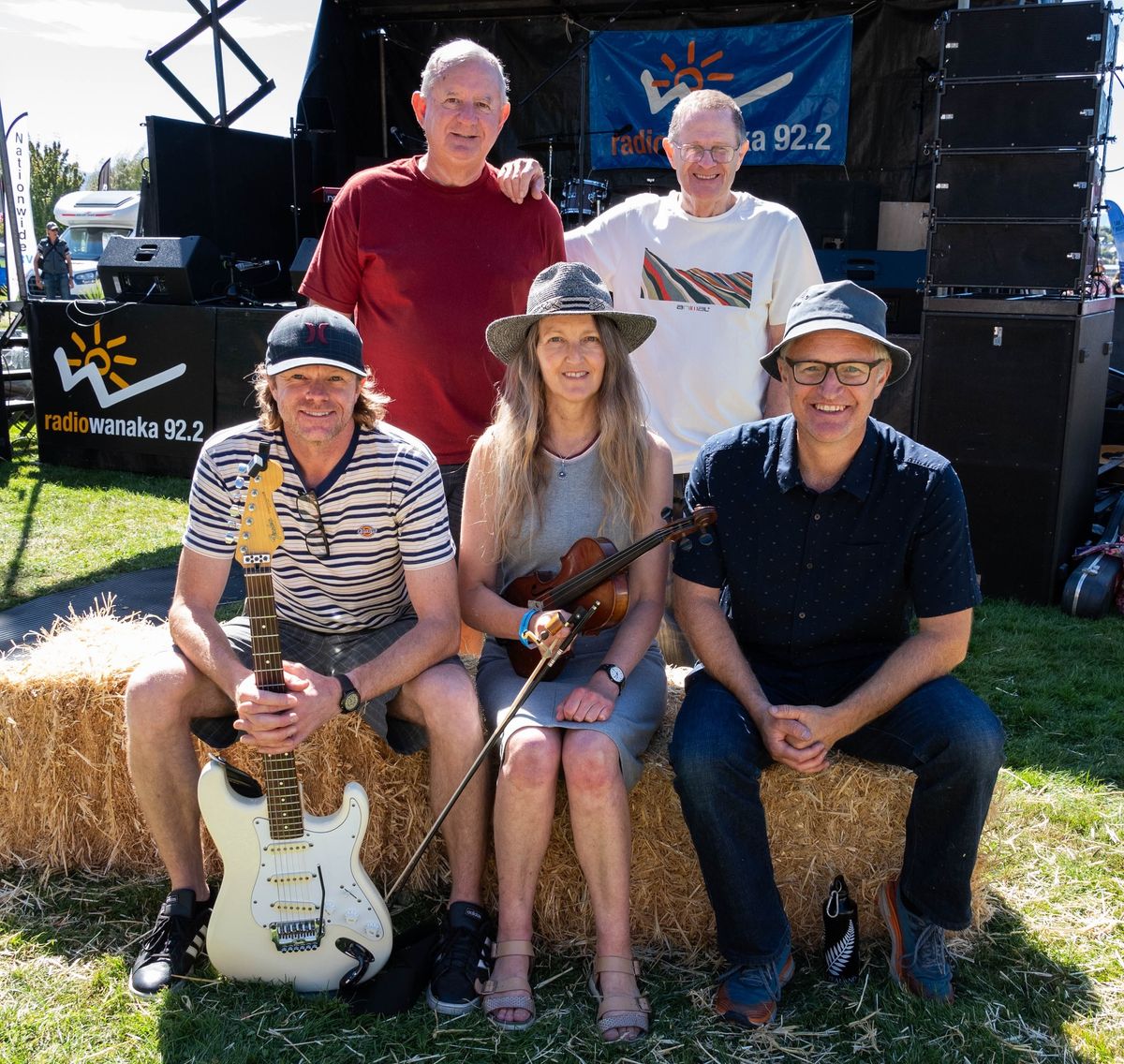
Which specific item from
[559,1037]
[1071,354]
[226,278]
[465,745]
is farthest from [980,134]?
[226,278]

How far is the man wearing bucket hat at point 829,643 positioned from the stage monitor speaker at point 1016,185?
2988 millimetres

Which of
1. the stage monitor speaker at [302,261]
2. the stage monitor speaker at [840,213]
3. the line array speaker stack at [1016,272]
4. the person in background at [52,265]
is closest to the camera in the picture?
the line array speaker stack at [1016,272]

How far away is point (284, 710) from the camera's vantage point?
7.43 feet

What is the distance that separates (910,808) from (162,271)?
620cm

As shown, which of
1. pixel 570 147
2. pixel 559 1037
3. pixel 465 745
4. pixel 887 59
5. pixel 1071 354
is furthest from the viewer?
pixel 570 147

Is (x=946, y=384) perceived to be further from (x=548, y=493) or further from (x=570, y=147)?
(x=570, y=147)

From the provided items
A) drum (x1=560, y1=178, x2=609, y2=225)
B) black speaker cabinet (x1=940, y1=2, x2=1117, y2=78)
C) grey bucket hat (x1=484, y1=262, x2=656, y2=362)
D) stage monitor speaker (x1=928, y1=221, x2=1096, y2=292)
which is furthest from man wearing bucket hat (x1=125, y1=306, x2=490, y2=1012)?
drum (x1=560, y1=178, x2=609, y2=225)

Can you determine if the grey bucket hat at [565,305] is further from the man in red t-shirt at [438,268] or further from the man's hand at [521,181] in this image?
the man's hand at [521,181]

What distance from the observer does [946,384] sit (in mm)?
5051

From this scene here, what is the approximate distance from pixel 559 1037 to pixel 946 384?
377 cm

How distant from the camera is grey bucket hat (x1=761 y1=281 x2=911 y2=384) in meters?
2.26

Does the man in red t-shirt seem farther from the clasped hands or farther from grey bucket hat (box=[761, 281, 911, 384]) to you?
the clasped hands

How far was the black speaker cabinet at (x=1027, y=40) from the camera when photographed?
15.4 feet

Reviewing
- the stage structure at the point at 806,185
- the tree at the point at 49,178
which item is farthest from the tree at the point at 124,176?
the stage structure at the point at 806,185
